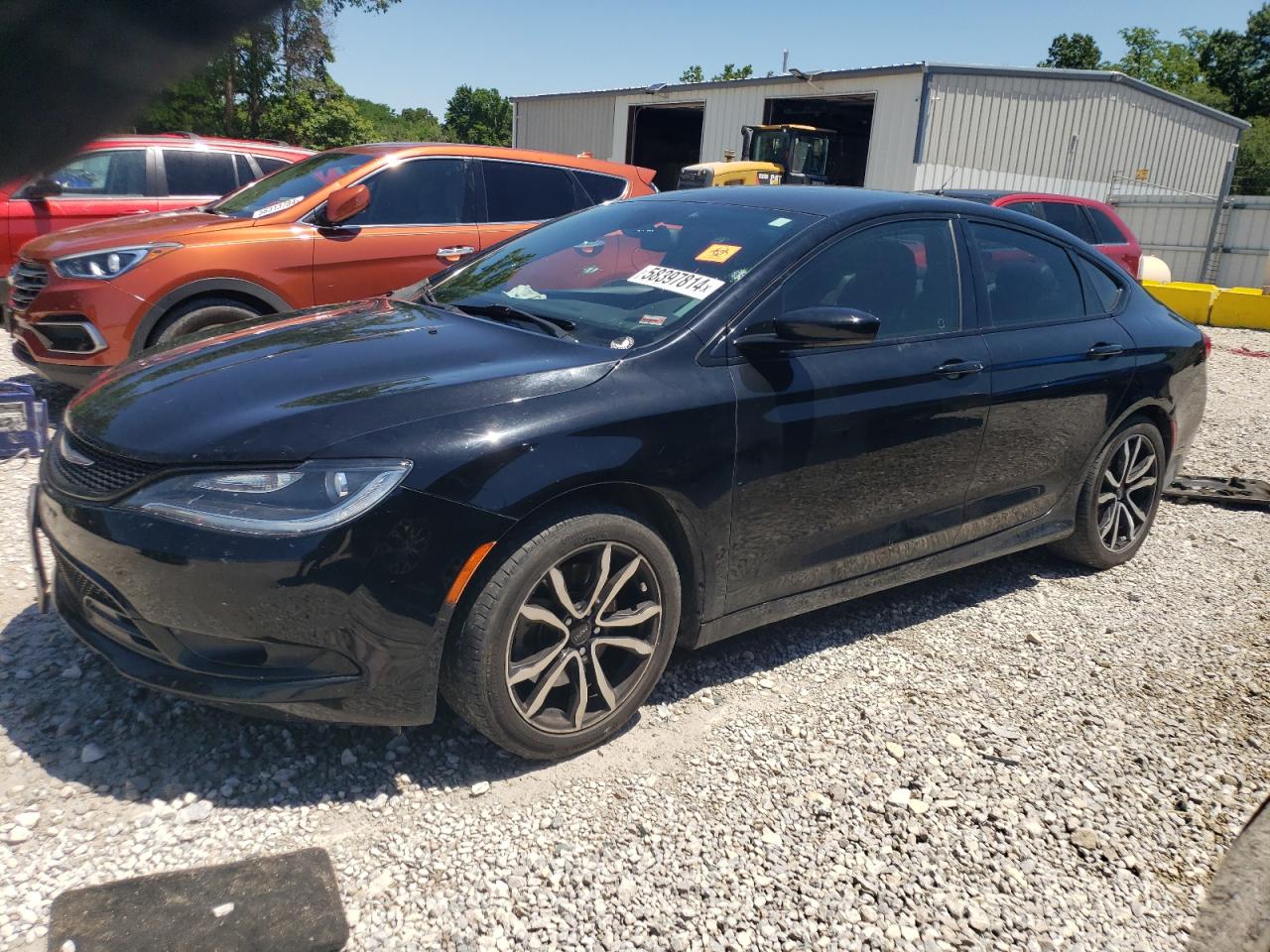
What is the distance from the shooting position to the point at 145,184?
8.63 meters

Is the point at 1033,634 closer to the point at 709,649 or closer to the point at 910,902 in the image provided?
the point at 709,649

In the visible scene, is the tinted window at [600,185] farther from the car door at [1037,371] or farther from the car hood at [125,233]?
the car door at [1037,371]

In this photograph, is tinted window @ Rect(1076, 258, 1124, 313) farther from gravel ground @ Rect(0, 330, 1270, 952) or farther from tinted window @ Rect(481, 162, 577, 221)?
tinted window @ Rect(481, 162, 577, 221)

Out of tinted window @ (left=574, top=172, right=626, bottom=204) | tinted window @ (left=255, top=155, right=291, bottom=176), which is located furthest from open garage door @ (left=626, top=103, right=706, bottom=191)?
tinted window @ (left=574, top=172, right=626, bottom=204)

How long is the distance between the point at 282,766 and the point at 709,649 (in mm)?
1591

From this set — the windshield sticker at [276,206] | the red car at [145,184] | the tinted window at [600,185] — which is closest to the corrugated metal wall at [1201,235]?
the tinted window at [600,185]

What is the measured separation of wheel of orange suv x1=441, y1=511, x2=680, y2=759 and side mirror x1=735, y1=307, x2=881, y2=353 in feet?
2.44

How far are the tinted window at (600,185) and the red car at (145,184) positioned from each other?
3.09m

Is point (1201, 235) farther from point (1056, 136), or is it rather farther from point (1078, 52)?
point (1078, 52)

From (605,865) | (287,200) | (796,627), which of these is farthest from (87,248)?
(605,865)

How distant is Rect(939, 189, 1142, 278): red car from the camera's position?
35.2 ft

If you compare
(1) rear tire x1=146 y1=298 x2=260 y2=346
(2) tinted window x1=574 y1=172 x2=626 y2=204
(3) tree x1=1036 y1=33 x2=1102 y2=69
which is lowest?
(1) rear tire x1=146 y1=298 x2=260 y2=346

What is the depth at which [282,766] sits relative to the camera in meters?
2.79

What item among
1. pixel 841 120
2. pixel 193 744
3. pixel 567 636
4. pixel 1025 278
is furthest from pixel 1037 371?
pixel 841 120
